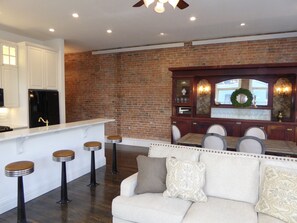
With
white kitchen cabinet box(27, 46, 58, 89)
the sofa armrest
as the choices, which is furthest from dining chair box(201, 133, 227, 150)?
white kitchen cabinet box(27, 46, 58, 89)

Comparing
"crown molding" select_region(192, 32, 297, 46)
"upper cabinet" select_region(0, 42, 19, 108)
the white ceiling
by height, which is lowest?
"upper cabinet" select_region(0, 42, 19, 108)

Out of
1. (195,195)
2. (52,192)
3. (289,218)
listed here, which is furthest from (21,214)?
(289,218)

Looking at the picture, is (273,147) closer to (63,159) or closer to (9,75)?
(63,159)

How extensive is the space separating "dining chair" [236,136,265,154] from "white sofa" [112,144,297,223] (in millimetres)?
798

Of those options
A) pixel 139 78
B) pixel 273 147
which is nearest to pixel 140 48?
pixel 139 78

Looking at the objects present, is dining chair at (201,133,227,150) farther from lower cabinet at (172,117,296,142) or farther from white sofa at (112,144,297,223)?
lower cabinet at (172,117,296,142)

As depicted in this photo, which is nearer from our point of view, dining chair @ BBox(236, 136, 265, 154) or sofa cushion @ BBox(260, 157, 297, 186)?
sofa cushion @ BBox(260, 157, 297, 186)

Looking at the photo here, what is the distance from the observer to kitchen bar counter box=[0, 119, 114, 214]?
2.87m

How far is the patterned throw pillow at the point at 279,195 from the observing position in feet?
6.00

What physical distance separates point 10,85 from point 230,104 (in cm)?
548

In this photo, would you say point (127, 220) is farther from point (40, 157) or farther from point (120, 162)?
point (120, 162)

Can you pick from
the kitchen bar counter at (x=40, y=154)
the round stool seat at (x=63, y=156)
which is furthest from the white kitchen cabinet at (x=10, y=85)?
the round stool seat at (x=63, y=156)

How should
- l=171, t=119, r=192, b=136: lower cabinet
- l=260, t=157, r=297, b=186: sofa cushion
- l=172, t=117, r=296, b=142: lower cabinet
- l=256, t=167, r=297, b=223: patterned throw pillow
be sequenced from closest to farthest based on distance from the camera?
1. l=256, t=167, r=297, b=223: patterned throw pillow
2. l=260, t=157, r=297, b=186: sofa cushion
3. l=172, t=117, r=296, b=142: lower cabinet
4. l=171, t=119, r=192, b=136: lower cabinet

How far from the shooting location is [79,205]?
303 centimetres
